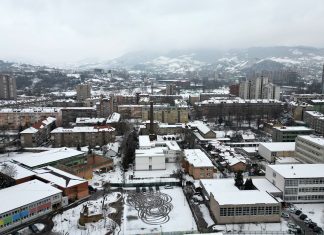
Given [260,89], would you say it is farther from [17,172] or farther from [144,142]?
[17,172]

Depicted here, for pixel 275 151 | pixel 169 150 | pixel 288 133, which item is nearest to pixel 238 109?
pixel 288 133

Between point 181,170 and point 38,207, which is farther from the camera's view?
point 181,170

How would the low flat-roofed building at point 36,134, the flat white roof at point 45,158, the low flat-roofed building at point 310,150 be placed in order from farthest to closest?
the low flat-roofed building at point 36,134 → the low flat-roofed building at point 310,150 → the flat white roof at point 45,158

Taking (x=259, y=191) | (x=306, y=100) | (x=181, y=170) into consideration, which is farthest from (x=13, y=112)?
(x=306, y=100)

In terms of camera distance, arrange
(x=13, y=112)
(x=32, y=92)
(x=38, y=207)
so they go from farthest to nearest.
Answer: (x=32, y=92), (x=13, y=112), (x=38, y=207)

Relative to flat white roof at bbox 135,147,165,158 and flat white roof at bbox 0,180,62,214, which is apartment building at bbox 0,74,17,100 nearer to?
flat white roof at bbox 135,147,165,158

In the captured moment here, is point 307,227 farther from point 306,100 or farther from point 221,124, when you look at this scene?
point 306,100

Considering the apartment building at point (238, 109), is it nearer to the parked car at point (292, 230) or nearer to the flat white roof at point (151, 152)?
the flat white roof at point (151, 152)

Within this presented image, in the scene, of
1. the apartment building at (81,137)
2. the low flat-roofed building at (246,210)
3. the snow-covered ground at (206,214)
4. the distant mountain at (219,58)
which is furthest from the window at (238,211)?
the distant mountain at (219,58)
